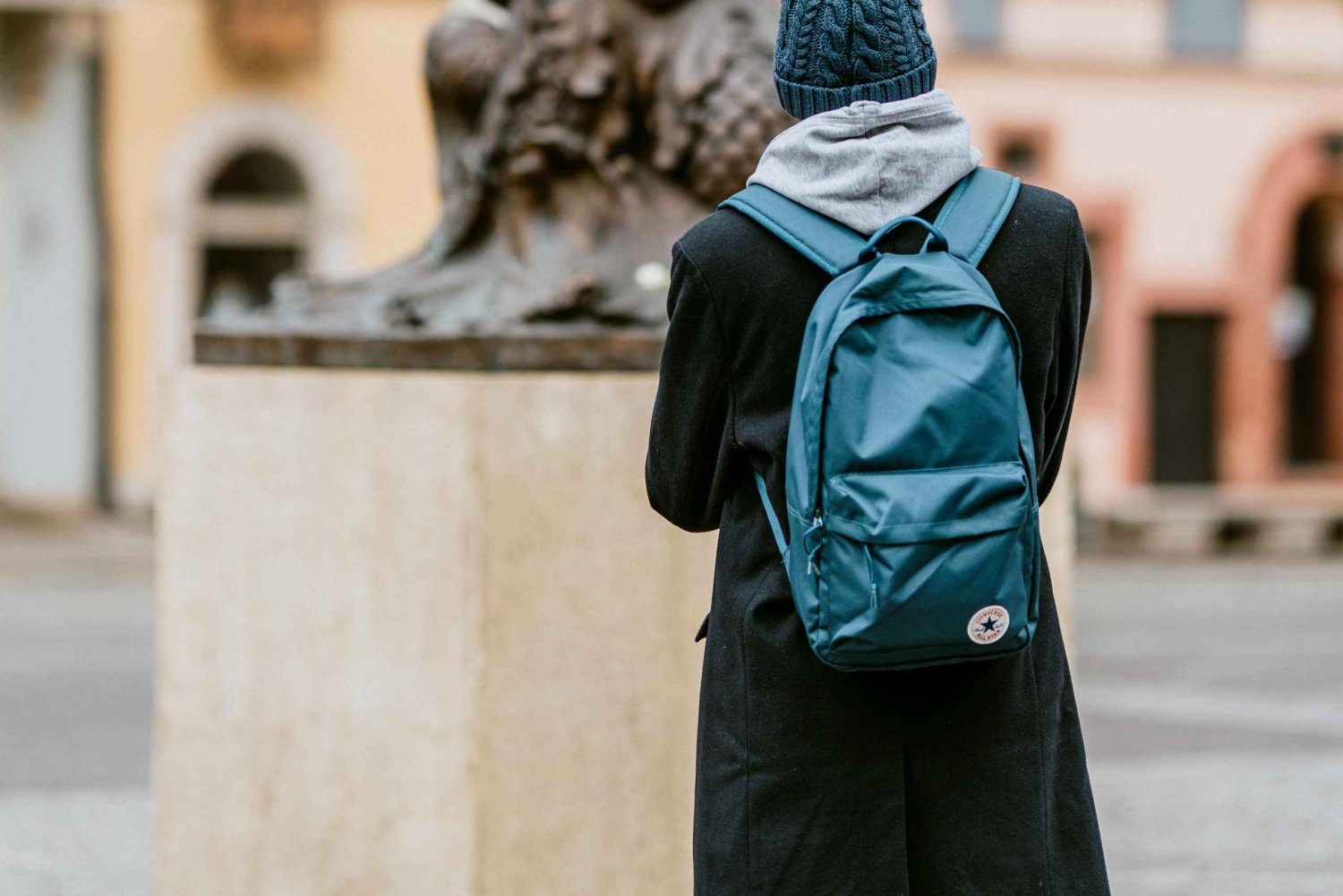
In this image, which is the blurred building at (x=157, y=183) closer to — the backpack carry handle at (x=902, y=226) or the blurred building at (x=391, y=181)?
the blurred building at (x=391, y=181)

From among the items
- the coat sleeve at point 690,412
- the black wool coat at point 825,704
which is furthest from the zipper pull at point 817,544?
the coat sleeve at point 690,412

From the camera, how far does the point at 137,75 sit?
19.8 meters

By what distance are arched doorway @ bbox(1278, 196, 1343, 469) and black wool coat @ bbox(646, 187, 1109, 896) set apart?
75.8 feet

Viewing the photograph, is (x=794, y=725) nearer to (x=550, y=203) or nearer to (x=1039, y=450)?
(x=1039, y=450)

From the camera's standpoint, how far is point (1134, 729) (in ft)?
27.2

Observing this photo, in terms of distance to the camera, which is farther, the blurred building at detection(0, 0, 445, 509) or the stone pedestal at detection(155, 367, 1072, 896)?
the blurred building at detection(0, 0, 445, 509)

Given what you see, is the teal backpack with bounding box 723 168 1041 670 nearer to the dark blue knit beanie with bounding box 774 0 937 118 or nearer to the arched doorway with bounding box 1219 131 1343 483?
the dark blue knit beanie with bounding box 774 0 937 118

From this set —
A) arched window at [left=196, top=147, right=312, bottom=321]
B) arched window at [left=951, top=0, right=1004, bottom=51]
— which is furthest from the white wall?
arched window at [left=951, top=0, right=1004, bottom=51]

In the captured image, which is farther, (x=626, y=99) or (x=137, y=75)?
(x=137, y=75)

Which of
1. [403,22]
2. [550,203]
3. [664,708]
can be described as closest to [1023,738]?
[664,708]

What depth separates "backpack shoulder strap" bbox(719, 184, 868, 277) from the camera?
241 cm

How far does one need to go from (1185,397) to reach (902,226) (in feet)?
72.6

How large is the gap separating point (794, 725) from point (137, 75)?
18399 millimetres

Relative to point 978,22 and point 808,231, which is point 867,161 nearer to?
point 808,231
